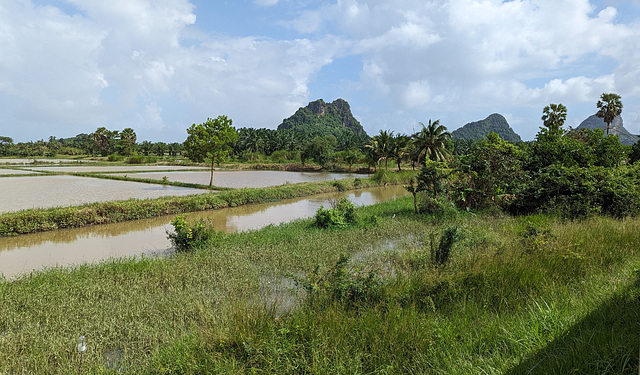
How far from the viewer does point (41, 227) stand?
10.8 m

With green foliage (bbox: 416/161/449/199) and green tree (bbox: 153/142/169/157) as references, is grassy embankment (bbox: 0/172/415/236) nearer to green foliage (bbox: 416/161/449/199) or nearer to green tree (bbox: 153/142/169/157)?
green foliage (bbox: 416/161/449/199)

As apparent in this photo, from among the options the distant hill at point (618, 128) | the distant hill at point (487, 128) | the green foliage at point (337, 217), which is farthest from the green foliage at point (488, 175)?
the distant hill at point (487, 128)

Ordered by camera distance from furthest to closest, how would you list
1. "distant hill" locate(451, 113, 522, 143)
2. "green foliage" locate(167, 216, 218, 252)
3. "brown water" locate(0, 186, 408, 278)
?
"distant hill" locate(451, 113, 522, 143) < "green foliage" locate(167, 216, 218, 252) < "brown water" locate(0, 186, 408, 278)

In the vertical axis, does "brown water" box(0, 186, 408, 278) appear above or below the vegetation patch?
below

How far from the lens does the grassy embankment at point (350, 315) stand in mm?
3025

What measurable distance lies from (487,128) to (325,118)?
305ft

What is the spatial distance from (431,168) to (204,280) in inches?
347

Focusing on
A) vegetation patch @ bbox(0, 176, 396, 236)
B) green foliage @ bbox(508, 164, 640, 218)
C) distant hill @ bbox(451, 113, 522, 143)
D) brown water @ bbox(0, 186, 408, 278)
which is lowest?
brown water @ bbox(0, 186, 408, 278)

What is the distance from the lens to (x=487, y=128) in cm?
18250

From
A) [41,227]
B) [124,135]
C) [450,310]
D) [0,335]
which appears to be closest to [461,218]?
[450,310]

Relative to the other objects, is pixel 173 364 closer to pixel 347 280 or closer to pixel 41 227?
pixel 347 280

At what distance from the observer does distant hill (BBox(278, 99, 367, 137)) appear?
15715cm

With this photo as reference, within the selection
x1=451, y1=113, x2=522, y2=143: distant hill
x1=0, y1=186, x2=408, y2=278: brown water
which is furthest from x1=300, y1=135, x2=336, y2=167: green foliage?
x1=451, y1=113, x2=522, y2=143: distant hill

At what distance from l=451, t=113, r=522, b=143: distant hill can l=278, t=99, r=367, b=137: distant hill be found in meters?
59.3
